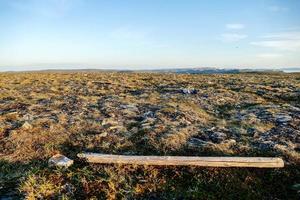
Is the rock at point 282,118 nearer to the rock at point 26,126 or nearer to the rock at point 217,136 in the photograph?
the rock at point 217,136

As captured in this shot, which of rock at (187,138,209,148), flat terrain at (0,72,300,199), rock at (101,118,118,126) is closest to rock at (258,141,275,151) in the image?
flat terrain at (0,72,300,199)

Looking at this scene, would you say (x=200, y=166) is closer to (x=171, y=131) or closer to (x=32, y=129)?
(x=171, y=131)

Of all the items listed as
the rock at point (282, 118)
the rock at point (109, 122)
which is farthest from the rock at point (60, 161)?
the rock at point (282, 118)

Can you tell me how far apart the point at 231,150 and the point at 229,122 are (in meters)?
3.06

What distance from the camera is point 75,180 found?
8359mm

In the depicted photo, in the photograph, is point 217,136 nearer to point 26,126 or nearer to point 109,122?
point 109,122

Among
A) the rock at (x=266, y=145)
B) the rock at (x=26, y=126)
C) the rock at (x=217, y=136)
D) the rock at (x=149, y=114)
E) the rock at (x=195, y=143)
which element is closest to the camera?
the rock at (x=266, y=145)

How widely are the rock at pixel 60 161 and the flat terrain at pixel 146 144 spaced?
0.57 ft

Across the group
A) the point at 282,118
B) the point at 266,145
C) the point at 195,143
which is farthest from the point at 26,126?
the point at 282,118

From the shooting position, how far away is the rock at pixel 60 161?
352 inches

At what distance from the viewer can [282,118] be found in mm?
13016

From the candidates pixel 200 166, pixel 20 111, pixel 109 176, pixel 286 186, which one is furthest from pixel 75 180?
pixel 20 111

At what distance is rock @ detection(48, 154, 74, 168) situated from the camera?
8938mm

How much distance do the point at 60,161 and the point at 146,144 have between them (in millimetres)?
2631
